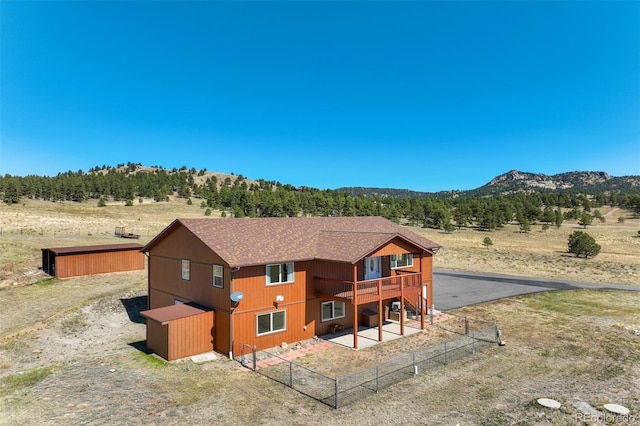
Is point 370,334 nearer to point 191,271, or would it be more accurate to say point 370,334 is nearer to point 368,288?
point 368,288

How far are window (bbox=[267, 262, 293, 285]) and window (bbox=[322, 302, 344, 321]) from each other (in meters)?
3.18

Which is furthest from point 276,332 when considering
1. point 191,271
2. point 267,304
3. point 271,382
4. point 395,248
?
point 395,248

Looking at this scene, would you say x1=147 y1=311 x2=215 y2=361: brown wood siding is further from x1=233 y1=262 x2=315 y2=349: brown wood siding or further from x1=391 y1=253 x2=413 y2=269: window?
x1=391 y1=253 x2=413 y2=269: window

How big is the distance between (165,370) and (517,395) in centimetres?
1413

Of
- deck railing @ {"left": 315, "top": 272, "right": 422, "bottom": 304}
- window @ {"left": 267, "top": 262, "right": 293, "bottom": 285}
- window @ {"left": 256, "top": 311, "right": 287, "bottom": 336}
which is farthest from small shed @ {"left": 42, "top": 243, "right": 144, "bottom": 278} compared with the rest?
deck railing @ {"left": 315, "top": 272, "right": 422, "bottom": 304}

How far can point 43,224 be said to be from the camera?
65000mm

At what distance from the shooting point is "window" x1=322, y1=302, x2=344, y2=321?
914 inches

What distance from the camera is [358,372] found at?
16969 mm

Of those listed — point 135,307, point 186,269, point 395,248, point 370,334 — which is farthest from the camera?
point 135,307

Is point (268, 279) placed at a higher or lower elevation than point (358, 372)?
higher

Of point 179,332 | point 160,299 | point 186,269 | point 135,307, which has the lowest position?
point 135,307

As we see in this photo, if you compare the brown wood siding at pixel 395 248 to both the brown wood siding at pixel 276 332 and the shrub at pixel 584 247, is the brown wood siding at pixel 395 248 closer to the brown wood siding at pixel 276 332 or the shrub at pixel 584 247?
the brown wood siding at pixel 276 332

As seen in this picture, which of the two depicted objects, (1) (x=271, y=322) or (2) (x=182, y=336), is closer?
(2) (x=182, y=336)

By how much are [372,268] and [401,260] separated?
3081mm
